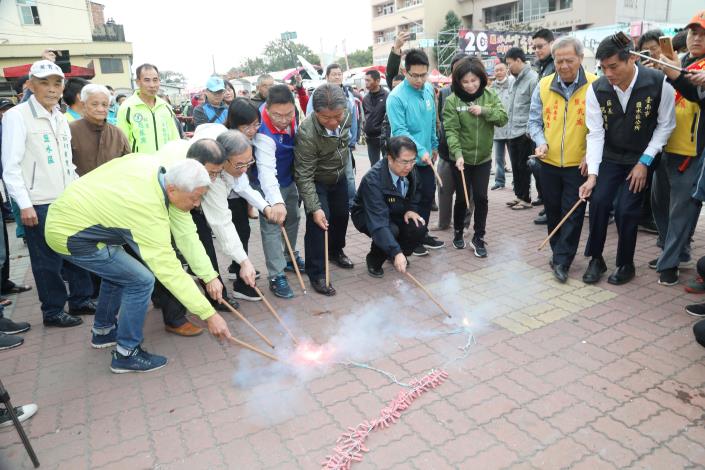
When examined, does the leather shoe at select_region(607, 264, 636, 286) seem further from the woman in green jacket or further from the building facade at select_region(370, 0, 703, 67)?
the building facade at select_region(370, 0, 703, 67)

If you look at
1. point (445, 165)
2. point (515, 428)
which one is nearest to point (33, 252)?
point (515, 428)

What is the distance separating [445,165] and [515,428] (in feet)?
11.3

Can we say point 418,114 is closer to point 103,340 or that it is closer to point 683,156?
point 683,156

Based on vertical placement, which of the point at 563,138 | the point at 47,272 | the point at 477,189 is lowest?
the point at 47,272

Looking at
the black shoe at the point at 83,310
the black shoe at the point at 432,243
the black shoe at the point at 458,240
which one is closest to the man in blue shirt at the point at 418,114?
the black shoe at the point at 432,243

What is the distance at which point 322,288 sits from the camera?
4262mm

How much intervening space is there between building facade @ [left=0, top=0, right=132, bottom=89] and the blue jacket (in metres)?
28.9

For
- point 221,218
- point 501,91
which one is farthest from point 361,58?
point 221,218

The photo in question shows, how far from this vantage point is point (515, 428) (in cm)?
241

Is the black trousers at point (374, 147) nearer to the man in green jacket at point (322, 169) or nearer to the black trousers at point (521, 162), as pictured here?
the black trousers at point (521, 162)

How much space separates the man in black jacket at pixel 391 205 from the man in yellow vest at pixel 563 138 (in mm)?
1211

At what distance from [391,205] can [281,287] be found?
1265 mm

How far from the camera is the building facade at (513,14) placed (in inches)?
1385

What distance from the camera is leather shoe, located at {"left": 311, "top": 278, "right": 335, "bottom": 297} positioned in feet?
13.9
